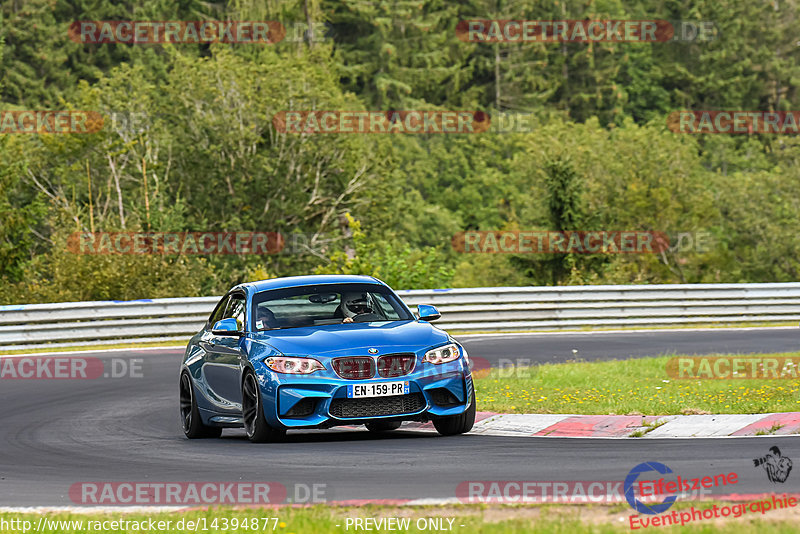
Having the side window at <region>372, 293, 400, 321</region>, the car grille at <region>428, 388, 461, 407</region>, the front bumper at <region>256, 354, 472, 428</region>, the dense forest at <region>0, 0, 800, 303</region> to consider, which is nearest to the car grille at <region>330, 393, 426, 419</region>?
the front bumper at <region>256, 354, 472, 428</region>

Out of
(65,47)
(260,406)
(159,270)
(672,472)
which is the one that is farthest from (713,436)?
(65,47)

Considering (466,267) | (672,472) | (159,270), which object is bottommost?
(466,267)

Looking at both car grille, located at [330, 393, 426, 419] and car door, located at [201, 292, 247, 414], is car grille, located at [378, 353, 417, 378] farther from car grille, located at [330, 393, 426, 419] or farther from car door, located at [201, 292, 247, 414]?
car door, located at [201, 292, 247, 414]

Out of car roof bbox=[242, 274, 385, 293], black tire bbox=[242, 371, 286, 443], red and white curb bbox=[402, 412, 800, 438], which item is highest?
car roof bbox=[242, 274, 385, 293]

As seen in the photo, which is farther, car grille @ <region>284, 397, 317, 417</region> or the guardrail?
the guardrail

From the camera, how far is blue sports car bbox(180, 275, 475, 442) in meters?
Result: 10.8

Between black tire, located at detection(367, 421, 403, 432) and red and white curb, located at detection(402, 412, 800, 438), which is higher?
red and white curb, located at detection(402, 412, 800, 438)

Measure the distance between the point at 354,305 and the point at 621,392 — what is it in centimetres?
367

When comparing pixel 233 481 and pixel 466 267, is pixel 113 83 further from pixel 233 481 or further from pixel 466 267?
pixel 233 481

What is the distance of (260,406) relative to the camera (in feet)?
36.2

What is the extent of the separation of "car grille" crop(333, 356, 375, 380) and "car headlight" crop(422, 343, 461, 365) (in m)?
0.50

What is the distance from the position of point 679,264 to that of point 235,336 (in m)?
52.4

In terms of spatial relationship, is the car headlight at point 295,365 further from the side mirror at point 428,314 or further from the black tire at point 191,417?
the black tire at point 191,417

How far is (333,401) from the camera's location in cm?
1080
